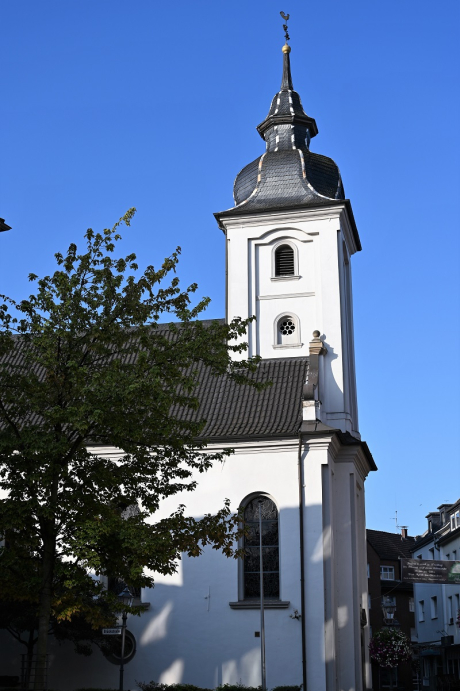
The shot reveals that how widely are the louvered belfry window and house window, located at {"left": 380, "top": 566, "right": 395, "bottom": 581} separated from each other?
140 ft

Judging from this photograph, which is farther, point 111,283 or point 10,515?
point 111,283

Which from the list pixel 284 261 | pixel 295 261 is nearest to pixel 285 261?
pixel 284 261

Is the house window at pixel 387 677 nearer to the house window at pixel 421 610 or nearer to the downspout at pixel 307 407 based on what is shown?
the house window at pixel 421 610

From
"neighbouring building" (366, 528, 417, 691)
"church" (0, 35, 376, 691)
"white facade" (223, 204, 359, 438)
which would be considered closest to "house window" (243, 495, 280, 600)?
"church" (0, 35, 376, 691)

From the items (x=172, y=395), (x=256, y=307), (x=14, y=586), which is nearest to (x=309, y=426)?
(x=256, y=307)

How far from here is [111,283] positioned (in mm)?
18000

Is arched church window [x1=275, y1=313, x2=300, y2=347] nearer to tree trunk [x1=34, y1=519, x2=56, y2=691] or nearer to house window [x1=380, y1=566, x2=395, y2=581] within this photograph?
tree trunk [x1=34, y1=519, x2=56, y2=691]

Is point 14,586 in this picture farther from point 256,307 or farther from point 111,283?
point 256,307

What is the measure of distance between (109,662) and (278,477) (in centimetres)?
729

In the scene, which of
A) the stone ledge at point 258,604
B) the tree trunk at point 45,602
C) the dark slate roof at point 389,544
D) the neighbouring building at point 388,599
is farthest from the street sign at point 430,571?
the dark slate roof at point 389,544

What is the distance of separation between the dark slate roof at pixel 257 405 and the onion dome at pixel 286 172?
5969 mm

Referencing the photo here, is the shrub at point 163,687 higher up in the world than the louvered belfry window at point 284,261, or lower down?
lower down

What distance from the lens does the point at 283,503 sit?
2767 centimetres

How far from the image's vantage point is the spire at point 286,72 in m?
37.4
